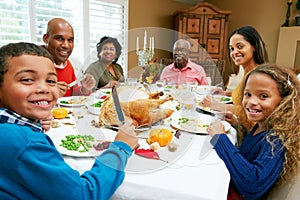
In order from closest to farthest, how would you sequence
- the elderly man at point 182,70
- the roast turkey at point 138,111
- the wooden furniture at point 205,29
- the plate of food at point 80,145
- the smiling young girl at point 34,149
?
the smiling young girl at point 34,149 < the plate of food at point 80,145 < the roast turkey at point 138,111 < the elderly man at point 182,70 < the wooden furniture at point 205,29

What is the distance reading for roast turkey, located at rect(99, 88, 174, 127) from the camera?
85cm

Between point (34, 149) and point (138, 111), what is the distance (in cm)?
43

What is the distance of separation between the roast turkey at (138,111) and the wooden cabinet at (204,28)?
291cm

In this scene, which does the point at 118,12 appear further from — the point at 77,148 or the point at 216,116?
the point at 77,148

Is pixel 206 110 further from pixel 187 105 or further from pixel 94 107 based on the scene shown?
pixel 94 107

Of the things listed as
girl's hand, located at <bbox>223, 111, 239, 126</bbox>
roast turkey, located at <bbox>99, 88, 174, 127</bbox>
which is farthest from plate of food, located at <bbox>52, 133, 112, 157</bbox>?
girl's hand, located at <bbox>223, 111, 239, 126</bbox>

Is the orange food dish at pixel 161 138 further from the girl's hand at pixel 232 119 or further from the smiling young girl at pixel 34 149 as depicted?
the girl's hand at pixel 232 119

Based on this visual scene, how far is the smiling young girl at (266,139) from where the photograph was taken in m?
0.72

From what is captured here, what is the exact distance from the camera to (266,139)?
0.77m

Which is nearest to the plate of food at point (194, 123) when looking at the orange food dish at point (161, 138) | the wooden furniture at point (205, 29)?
the orange food dish at point (161, 138)

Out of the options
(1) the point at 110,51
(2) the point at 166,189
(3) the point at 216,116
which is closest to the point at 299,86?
(3) the point at 216,116

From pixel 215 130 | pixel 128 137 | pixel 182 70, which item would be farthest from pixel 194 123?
pixel 182 70

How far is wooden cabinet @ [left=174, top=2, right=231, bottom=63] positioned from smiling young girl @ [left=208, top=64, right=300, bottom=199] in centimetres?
287

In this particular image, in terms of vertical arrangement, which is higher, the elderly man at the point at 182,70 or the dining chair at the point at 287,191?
the elderly man at the point at 182,70
